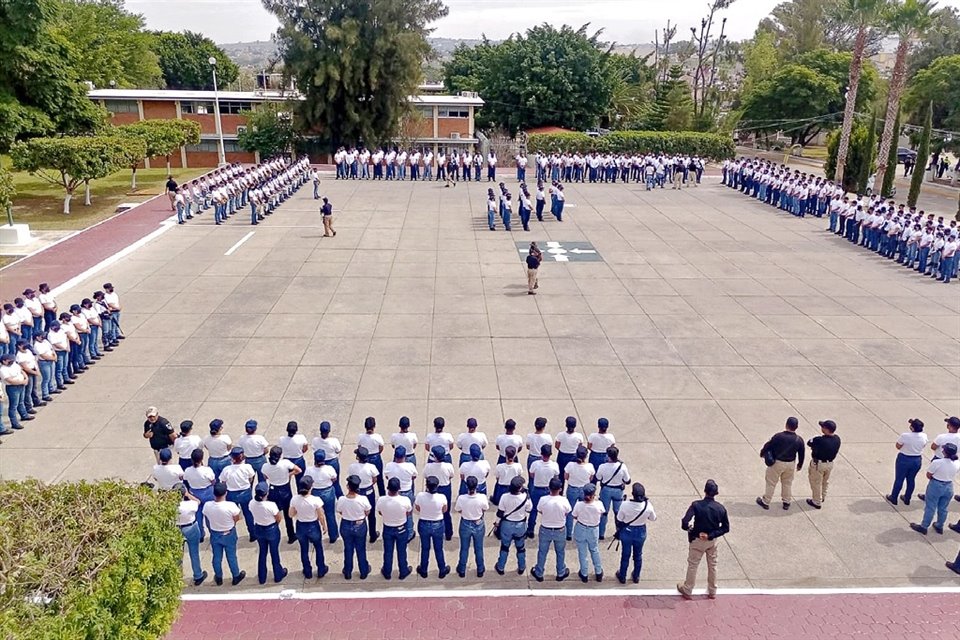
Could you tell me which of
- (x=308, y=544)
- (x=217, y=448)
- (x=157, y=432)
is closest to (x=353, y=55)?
(x=157, y=432)

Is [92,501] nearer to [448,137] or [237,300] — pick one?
[237,300]

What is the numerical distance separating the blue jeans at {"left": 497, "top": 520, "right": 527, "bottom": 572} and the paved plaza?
197 millimetres

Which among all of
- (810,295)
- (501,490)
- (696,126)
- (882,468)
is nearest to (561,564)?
(501,490)

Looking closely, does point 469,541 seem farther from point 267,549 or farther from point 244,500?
point 244,500

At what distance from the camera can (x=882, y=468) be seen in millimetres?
10156

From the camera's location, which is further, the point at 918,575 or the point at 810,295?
the point at 810,295

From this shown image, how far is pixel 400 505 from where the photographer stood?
24.9 ft

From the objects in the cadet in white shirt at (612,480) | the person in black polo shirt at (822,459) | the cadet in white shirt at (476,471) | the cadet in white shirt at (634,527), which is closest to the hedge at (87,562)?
the cadet in white shirt at (476,471)

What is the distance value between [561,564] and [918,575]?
3.87 metres

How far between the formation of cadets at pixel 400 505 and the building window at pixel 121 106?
141ft

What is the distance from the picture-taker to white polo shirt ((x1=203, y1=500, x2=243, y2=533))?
7422mm

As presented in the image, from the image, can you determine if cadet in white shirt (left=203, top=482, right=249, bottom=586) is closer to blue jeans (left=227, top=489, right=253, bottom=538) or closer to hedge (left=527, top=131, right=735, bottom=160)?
blue jeans (left=227, top=489, right=253, bottom=538)

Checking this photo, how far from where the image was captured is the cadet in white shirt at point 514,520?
25.2 feet

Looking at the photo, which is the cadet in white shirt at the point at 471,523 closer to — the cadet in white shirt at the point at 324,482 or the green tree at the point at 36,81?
the cadet in white shirt at the point at 324,482
